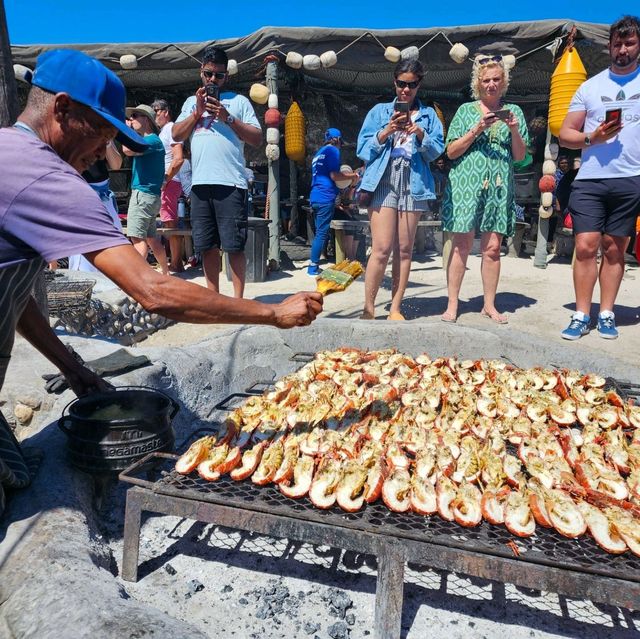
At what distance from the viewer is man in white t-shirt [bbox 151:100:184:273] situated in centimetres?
855

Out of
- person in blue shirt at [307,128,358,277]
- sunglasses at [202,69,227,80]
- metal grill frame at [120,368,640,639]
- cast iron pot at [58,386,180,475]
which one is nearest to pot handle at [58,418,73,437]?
cast iron pot at [58,386,180,475]

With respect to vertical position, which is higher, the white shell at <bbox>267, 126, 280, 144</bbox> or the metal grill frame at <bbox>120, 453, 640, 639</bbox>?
the white shell at <bbox>267, 126, 280, 144</bbox>

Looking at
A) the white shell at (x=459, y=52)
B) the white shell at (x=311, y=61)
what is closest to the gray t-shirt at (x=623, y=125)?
the white shell at (x=459, y=52)

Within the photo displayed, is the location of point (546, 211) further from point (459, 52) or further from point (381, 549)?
point (381, 549)

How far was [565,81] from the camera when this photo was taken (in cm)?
820

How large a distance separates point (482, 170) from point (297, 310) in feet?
13.3

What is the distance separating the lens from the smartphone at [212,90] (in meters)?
5.29

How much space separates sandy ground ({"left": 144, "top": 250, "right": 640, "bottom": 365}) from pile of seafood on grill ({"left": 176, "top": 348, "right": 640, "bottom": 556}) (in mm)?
1144

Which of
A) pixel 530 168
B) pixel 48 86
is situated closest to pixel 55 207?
pixel 48 86

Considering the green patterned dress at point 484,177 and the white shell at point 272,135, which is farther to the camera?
the white shell at point 272,135

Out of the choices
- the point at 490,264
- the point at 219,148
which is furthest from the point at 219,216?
the point at 490,264

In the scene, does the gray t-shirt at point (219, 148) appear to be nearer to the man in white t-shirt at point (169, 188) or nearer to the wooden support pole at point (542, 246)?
the man in white t-shirt at point (169, 188)

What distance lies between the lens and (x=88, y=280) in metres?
5.93

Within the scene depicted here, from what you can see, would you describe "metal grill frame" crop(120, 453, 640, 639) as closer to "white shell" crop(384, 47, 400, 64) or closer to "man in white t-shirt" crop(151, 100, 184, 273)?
"man in white t-shirt" crop(151, 100, 184, 273)
